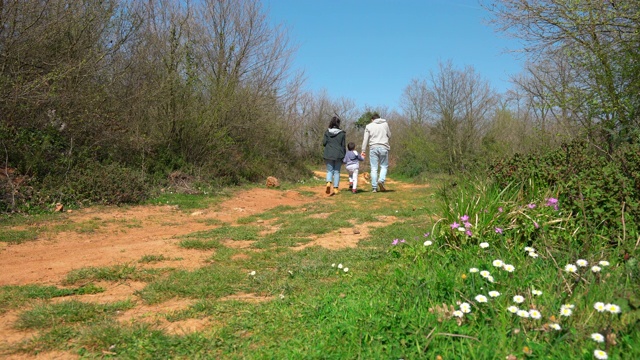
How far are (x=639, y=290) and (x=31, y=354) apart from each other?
11.0ft

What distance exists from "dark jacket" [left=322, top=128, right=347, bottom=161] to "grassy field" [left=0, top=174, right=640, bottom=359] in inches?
257

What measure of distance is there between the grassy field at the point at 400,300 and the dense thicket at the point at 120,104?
5.06m

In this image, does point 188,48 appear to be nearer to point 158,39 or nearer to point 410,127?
point 158,39

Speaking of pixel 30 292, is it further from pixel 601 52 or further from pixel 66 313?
pixel 601 52

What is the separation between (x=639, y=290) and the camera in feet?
7.70

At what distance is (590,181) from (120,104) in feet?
32.4

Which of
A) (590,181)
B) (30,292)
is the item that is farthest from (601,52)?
(30,292)

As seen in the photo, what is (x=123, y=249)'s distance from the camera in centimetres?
496

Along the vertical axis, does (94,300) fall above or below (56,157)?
below

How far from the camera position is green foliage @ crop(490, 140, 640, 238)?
3.34 meters

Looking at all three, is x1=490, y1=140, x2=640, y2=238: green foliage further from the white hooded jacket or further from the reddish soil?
the white hooded jacket

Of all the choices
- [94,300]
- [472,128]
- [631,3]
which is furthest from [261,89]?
[94,300]

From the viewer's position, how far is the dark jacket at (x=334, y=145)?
11031mm

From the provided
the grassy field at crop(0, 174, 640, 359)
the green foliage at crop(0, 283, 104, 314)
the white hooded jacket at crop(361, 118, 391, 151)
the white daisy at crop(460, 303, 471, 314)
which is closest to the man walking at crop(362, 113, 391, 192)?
the white hooded jacket at crop(361, 118, 391, 151)
